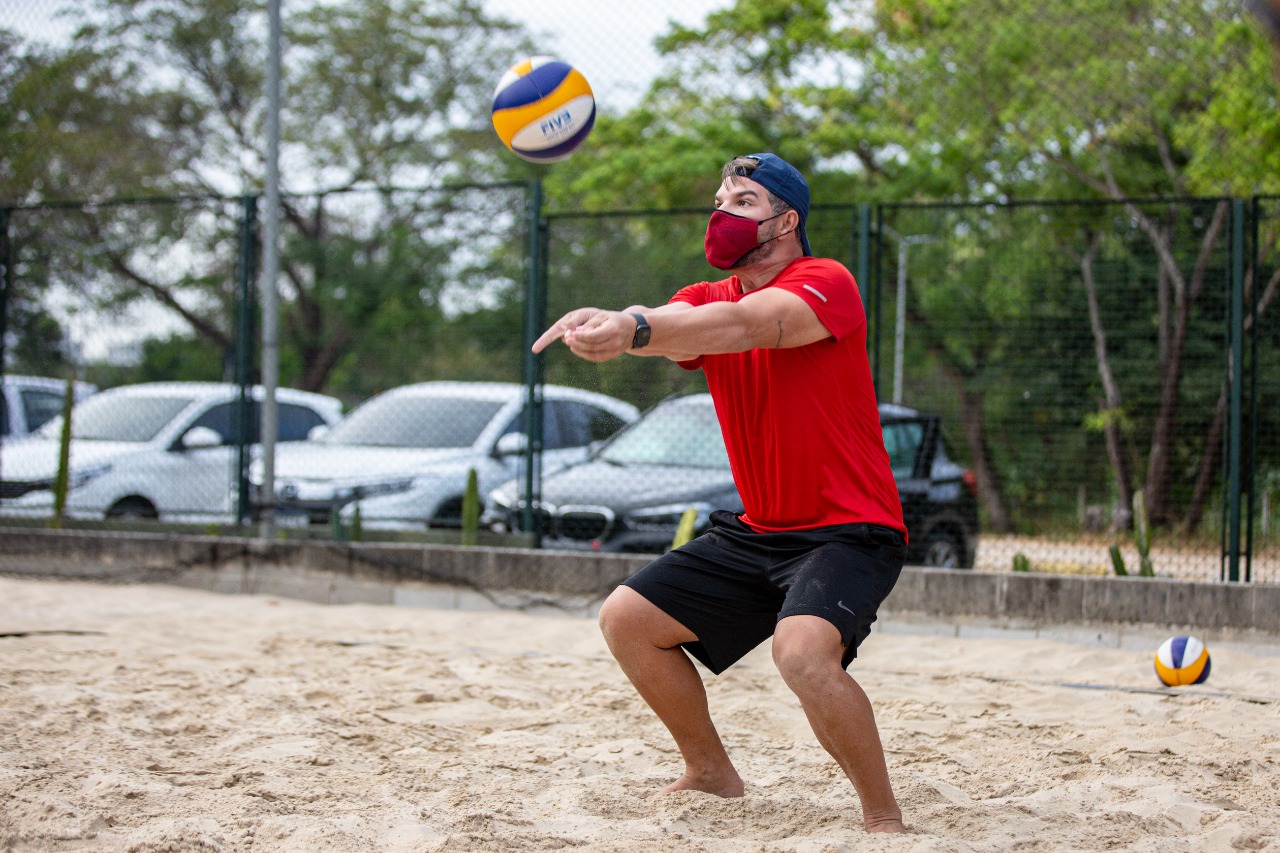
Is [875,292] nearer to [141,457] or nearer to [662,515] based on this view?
[662,515]

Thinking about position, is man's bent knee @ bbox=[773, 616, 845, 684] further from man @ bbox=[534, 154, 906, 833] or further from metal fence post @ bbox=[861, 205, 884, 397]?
metal fence post @ bbox=[861, 205, 884, 397]

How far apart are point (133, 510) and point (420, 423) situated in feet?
7.90

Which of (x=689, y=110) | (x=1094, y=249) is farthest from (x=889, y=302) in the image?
(x=689, y=110)

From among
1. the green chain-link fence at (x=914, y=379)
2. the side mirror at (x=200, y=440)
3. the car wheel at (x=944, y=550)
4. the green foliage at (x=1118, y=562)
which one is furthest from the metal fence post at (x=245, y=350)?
the green foliage at (x=1118, y=562)

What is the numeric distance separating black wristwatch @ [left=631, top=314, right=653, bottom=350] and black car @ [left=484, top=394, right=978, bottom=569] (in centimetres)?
479

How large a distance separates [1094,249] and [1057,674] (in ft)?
13.0

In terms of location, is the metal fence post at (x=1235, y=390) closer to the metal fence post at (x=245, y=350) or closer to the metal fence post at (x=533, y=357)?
the metal fence post at (x=533, y=357)

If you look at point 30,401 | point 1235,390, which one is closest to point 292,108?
point 30,401

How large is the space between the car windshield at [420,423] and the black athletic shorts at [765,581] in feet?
19.6

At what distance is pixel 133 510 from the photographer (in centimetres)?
970

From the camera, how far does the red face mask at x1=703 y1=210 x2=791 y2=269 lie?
3.51 m

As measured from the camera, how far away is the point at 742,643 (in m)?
3.67

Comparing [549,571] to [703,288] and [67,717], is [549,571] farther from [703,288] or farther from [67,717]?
[703,288]

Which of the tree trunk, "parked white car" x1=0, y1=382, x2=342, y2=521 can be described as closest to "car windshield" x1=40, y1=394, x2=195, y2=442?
"parked white car" x1=0, y1=382, x2=342, y2=521
